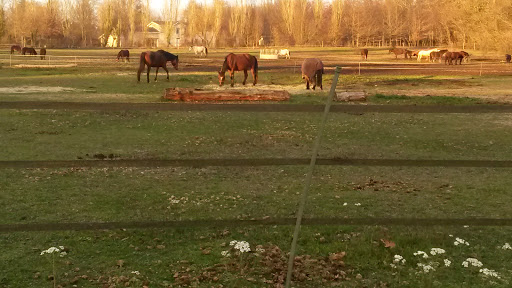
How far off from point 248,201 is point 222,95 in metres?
10.5

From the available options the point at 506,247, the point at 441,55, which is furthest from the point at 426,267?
the point at 441,55

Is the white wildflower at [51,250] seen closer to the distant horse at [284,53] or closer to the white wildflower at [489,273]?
the white wildflower at [489,273]

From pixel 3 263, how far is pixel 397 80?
80.8 ft

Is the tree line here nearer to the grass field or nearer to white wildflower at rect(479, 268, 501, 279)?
the grass field

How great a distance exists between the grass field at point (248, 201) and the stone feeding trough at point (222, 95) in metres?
2.59

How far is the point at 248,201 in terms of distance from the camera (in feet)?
22.0

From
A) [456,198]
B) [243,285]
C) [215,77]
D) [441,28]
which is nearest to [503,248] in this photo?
[456,198]

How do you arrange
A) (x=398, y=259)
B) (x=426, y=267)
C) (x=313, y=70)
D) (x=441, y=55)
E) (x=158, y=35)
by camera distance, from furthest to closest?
(x=158, y=35), (x=441, y=55), (x=313, y=70), (x=398, y=259), (x=426, y=267)

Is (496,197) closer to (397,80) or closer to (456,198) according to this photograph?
(456,198)

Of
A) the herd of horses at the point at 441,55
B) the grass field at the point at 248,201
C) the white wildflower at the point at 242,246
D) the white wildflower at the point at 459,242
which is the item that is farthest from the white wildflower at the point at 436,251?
the herd of horses at the point at 441,55

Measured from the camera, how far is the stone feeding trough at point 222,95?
662 inches

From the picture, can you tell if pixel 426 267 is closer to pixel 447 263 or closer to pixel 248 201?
pixel 447 263

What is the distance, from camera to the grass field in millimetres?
4527

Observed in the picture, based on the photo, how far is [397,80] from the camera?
26.8m
